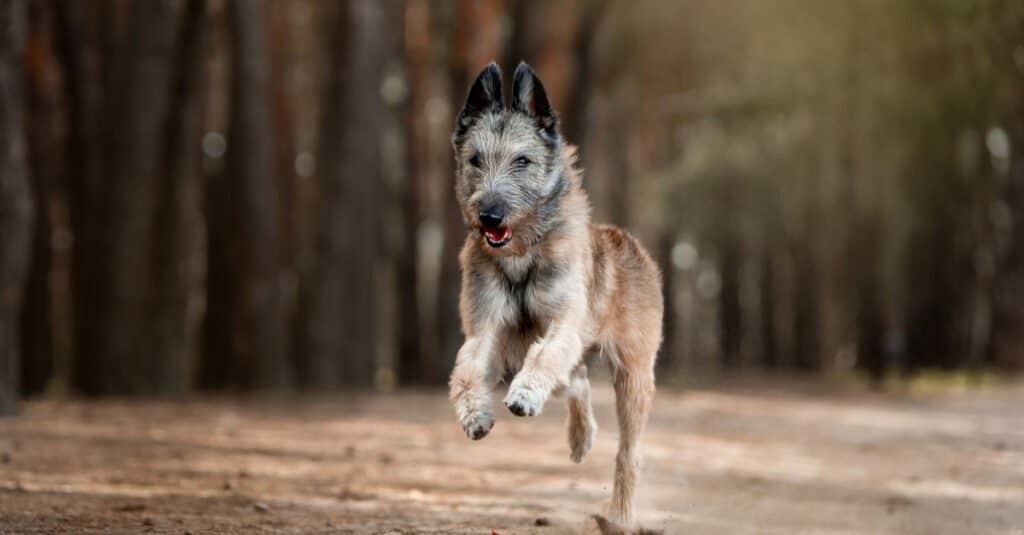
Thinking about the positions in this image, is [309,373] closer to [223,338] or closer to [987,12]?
[223,338]

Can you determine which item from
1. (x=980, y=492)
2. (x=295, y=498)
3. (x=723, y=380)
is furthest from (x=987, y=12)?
(x=295, y=498)

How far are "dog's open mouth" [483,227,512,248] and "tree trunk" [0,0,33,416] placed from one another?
26.9 feet

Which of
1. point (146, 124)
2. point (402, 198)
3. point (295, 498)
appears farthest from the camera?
point (402, 198)

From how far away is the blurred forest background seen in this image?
1845 cm

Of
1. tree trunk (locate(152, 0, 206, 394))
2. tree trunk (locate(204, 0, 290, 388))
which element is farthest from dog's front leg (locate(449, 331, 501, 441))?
Result: tree trunk (locate(204, 0, 290, 388))

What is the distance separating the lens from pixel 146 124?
59.7 feet

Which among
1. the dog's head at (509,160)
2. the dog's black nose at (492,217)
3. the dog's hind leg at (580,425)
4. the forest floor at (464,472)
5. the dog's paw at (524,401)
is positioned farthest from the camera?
the forest floor at (464,472)

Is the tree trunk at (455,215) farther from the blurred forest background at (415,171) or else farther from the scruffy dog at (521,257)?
the scruffy dog at (521,257)

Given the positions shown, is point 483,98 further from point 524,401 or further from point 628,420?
point 628,420

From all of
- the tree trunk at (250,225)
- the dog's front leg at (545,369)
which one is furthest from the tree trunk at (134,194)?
the dog's front leg at (545,369)

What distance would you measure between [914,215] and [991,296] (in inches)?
84.4

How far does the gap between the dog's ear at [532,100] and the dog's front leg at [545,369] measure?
0.99 meters

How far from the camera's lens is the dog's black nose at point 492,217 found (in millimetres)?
6566

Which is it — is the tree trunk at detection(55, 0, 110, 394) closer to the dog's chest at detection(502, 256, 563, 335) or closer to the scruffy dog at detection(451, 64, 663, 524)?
the scruffy dog at detection(451, 64, 663, 524)
